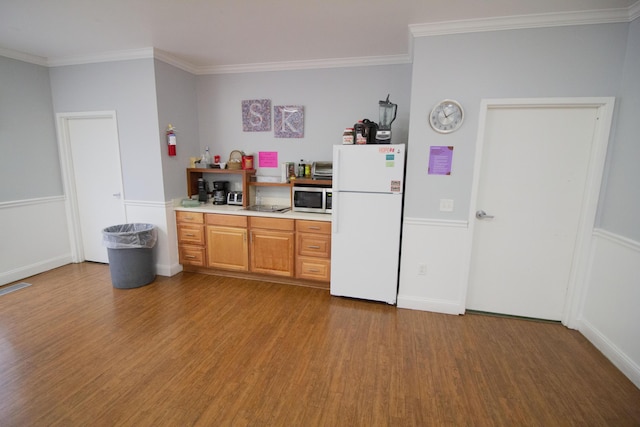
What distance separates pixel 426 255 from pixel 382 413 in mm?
1515

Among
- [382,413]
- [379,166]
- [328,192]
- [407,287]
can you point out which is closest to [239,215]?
[328,192]

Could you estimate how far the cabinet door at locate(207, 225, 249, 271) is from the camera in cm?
348

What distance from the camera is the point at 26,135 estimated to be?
3.48 meters

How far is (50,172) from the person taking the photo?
148 inches

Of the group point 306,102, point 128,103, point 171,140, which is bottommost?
point 171,140

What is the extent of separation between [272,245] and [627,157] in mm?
3191

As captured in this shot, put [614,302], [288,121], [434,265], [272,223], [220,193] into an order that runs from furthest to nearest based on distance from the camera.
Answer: [220,193] → [288,121] → [272,223] → [434,265] → [614,302]

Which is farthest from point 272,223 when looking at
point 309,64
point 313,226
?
point 309,64

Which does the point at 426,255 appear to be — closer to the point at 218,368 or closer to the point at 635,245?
the point at 635,245

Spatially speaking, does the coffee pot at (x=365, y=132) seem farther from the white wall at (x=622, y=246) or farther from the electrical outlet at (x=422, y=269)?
the white wall at (x=622, y=246)

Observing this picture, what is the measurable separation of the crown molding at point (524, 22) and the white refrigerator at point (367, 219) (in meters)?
1.01

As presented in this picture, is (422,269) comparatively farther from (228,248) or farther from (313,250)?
(228,248)

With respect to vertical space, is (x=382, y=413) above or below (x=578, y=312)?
below

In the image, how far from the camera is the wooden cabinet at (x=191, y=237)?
362cm
